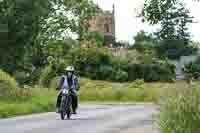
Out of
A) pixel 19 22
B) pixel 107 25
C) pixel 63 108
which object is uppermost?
pixel 107 25

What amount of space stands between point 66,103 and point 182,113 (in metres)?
11.8

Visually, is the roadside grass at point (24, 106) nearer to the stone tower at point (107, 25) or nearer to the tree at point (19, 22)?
the tree at point (19, 22)

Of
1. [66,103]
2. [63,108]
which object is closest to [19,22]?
[66,103]

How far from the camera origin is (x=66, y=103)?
2466 cm

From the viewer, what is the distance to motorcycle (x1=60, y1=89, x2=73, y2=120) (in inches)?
962

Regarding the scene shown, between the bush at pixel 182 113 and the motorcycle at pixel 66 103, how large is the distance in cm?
1094

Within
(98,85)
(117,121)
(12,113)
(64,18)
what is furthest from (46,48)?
(117,121)

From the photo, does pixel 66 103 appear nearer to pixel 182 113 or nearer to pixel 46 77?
pixel 182 113

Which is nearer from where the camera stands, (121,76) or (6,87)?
(6,87)

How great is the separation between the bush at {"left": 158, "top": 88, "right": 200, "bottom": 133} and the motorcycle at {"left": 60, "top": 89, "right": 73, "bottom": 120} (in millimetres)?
10943

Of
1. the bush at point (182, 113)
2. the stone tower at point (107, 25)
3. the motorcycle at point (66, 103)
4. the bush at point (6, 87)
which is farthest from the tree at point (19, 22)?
the stone tower at point (107, 25)

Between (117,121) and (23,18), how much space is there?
100 ft

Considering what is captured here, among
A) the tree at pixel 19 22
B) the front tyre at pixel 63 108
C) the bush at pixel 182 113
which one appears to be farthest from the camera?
the tree at pixel 19 22

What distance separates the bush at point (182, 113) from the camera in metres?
13.0
